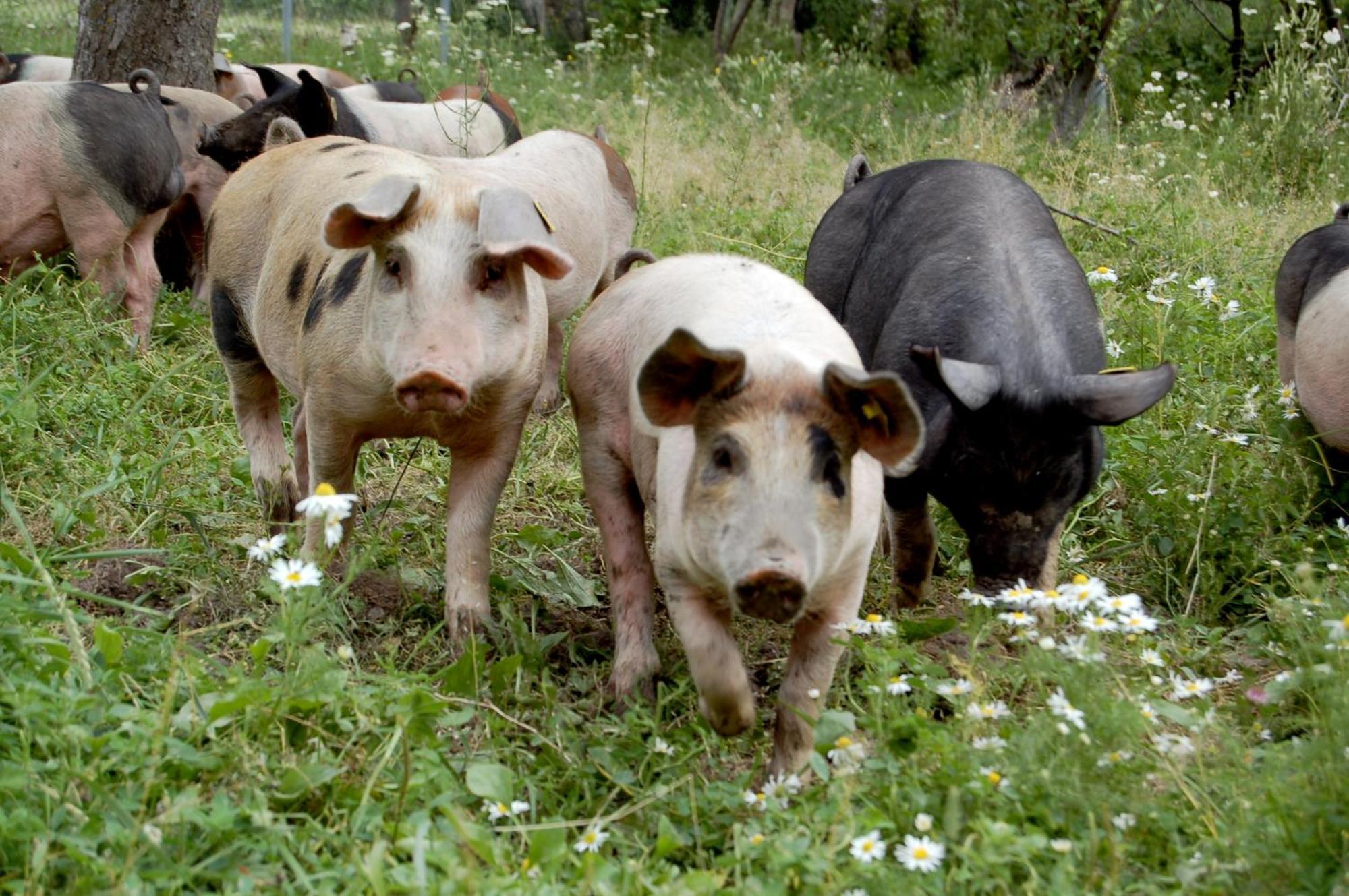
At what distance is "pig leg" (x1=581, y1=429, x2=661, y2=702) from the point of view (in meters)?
4.33

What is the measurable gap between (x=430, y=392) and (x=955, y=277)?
1961mm

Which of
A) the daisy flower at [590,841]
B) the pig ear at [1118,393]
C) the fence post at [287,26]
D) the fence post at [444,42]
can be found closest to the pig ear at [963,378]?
the pig ear at [1118,393]

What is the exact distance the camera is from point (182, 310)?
7.74 metres

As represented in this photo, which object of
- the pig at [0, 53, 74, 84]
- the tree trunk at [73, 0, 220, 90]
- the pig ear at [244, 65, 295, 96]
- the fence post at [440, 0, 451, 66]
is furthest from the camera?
the fence post at [440, 0, 451, 66]

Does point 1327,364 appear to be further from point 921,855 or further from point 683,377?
point 921,855

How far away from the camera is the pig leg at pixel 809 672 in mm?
3705

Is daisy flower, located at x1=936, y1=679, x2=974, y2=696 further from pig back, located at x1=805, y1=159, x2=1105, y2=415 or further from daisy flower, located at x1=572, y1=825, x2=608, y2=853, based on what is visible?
pig back, located at x1=805, y1=159, x2=1105, y2=415

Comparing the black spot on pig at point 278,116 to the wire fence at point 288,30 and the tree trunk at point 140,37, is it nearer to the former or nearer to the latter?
the tree trunk at point 140,37

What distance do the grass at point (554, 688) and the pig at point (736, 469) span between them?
20 cm

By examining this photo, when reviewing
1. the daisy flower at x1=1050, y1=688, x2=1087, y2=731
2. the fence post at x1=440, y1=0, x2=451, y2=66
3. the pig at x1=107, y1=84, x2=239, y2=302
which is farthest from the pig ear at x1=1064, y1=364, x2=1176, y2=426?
the fence post at x1=440, y1=0, x2=451, y2=66

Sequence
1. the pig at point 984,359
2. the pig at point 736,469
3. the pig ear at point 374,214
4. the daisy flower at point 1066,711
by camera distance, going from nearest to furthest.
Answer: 1. the daisy flower at point 1066,711
2. the pig at point 736,469
3. the pig ear at point 374,214
4. the pig at point 984,359

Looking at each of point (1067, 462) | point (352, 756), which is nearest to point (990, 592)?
point (1067, 462)

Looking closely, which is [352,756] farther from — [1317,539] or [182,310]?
[182,310]

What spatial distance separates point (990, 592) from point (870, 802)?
136 centimetres
